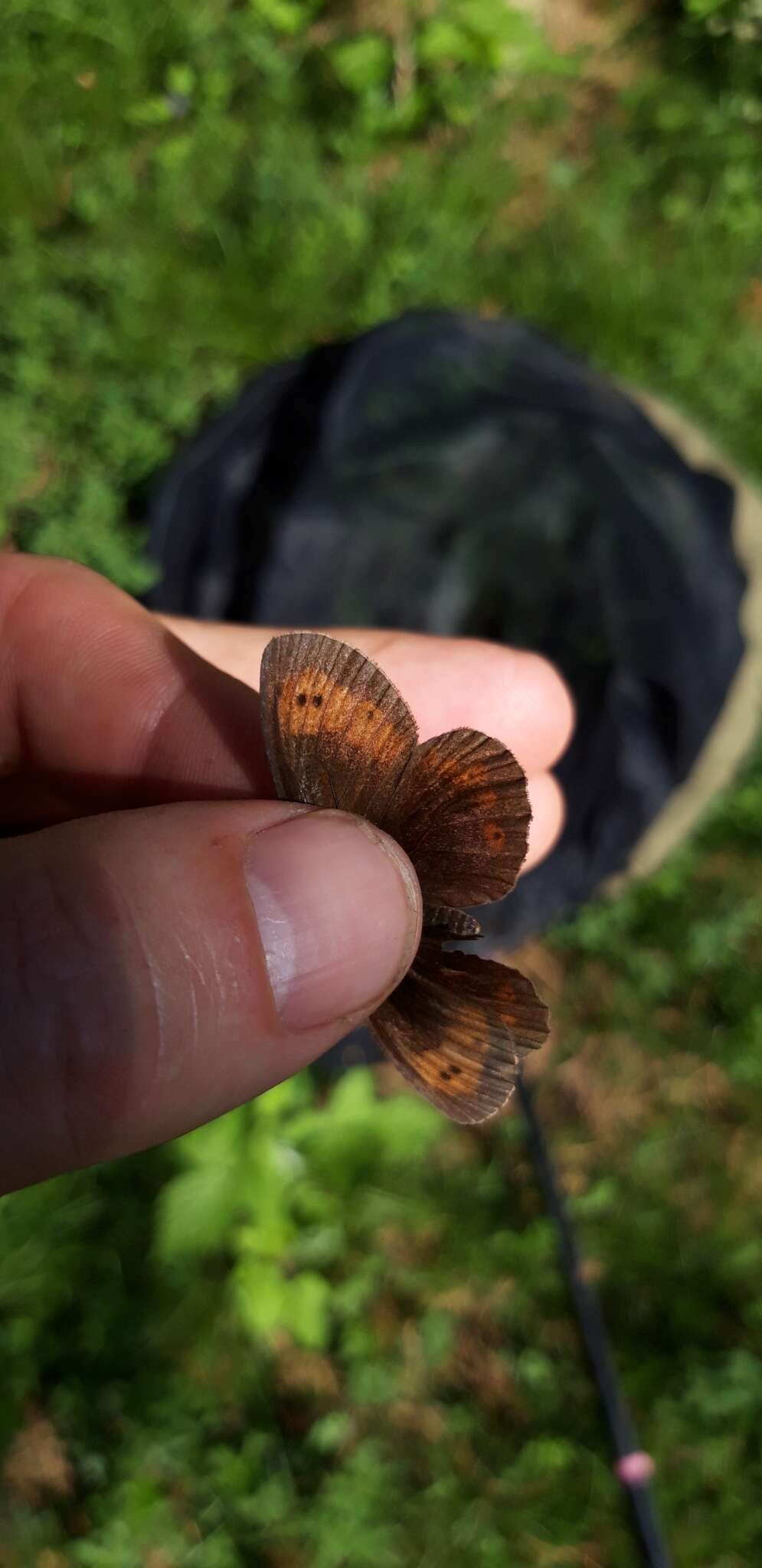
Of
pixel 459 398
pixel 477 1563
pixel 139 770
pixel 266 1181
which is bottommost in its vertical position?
pixel 477 1563

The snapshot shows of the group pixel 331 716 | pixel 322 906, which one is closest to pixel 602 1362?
pixel 322 906

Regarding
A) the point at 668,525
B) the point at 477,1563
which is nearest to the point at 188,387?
the point at 668,525

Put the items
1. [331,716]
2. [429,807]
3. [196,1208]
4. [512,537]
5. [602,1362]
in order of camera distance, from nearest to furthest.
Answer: [331,716] < [429,807] < [196,1208] < [602,1362] < [512,537]

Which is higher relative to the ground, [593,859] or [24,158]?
[24,158]

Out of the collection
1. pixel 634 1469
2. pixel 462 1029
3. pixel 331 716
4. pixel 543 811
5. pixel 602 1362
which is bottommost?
pixel 634 1469

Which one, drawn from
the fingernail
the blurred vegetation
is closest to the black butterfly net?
the blurred vegetation

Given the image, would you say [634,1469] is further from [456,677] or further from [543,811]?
[456,677]

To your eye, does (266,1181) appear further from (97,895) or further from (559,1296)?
(97,895)
